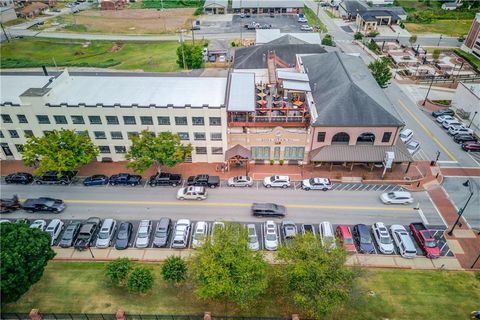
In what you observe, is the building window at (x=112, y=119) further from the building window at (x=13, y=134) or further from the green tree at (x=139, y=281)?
the green tree at (x=139, y=281)

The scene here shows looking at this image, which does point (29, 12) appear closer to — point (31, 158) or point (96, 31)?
point (96, 31)

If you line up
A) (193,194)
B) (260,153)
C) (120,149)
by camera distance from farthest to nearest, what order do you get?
(120,149)
(260,153)
(193,194)

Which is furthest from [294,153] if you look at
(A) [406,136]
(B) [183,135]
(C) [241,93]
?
(A) [406,136]

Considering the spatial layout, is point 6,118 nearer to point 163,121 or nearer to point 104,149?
point 104,149

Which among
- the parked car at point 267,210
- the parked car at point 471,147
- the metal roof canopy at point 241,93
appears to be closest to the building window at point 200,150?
the metal roof canopy at point 241,93

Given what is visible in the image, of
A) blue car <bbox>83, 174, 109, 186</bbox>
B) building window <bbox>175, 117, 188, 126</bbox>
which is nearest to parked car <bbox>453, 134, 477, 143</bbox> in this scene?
building window <bbox>175, 117, 188, 126</bbox>

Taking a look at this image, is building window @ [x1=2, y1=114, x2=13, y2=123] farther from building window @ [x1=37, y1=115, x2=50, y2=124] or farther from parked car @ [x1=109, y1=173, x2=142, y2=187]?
parked car @ [x1=109, y1=173, x2=142, y2=187]
